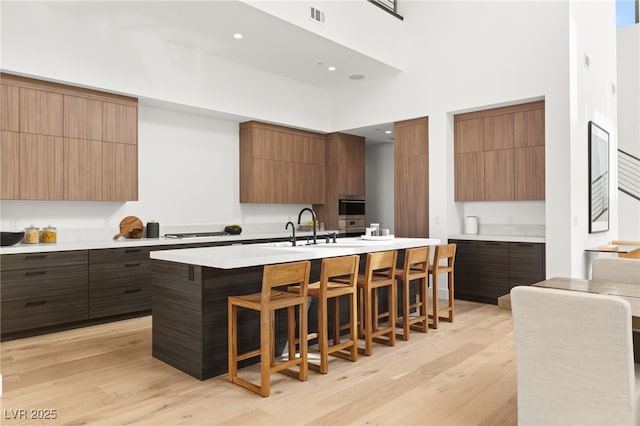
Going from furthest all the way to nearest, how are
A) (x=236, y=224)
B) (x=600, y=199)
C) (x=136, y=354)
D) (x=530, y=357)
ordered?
1. (x=236, y=224)
2. (x=600, y=199)
3. (x=136, y=354)
4. (x=530, y=357)

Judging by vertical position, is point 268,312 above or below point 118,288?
above

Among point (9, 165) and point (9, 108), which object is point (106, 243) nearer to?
point (9, 165)

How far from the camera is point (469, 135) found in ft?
21.0

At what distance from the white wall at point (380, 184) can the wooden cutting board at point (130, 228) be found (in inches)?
197

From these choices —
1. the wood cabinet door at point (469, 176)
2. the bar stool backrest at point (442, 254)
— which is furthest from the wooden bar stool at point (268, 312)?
the wood cabinet door at point (469, 176)

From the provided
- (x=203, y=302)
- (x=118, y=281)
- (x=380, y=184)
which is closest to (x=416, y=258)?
(x=203, y=302)

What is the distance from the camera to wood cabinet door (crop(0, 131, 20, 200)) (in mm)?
4453

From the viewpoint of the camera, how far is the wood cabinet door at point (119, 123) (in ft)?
17.1

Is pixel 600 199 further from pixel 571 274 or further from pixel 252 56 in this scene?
pixel 252 56

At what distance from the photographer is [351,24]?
19.5 ft

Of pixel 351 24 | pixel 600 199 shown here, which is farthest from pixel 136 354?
pixel 600 199

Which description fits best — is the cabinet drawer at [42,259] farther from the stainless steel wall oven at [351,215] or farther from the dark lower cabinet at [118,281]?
the stainless steel wall oven at [351,215]

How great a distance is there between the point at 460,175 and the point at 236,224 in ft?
11.3

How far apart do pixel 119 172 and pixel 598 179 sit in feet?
20.7
